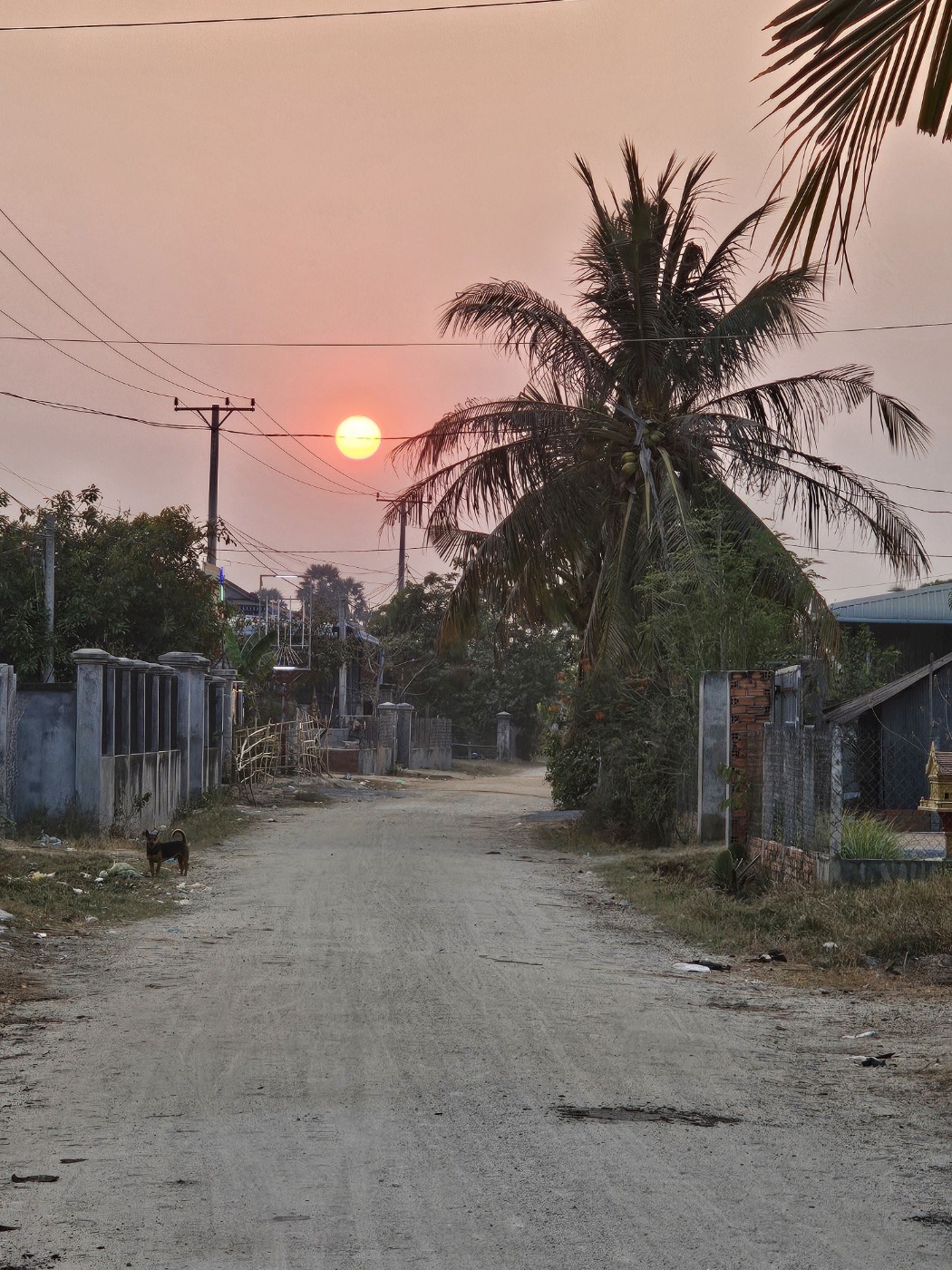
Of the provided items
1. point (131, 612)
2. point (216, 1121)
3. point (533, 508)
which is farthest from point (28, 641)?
point (216, 1121)

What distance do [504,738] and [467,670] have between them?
3.47 metres

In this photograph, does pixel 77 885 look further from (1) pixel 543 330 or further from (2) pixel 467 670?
(2) pixel 467 670

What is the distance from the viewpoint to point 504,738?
60781 millimetres

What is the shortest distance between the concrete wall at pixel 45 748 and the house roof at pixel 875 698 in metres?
9.46

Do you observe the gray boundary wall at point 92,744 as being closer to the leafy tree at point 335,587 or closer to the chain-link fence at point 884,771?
the chain-link fence at point 884,771

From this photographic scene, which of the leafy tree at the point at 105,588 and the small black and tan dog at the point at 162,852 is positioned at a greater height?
the leafy tree at the point at 105,588

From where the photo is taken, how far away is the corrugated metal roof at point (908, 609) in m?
29.2

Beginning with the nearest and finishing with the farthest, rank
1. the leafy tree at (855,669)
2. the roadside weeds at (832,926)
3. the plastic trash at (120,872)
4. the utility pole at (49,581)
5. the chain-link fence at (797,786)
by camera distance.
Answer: the roadside weeds at (832,926) < the chain-link fence at (797,786) < the plastic trash at (120,872) < the leafy tree at (855,669) < the utility pole at (49,581)

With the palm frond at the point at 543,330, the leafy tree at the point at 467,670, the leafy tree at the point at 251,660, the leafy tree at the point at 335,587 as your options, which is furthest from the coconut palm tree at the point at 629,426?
the leafy tree at the point at 335,587

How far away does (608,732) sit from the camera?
65.6 feet

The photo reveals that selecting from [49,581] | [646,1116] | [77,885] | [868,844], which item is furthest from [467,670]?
[646,1116]

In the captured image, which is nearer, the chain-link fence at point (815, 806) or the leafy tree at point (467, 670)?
the chain-link fence at point (815, 806)

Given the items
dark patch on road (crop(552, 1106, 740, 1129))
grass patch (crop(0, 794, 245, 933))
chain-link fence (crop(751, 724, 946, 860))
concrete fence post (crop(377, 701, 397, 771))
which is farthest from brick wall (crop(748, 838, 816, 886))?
concrete fence post (crop(377, 701, 397, 771))

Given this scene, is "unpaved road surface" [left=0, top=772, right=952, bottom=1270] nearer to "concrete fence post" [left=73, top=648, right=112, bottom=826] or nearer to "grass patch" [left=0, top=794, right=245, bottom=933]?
"grass patch" [left=0, top=794, right=245, bottom=933]
